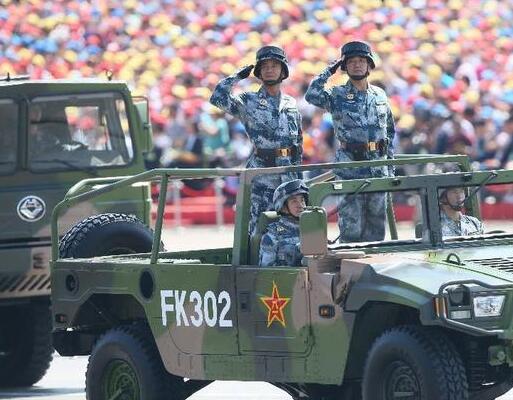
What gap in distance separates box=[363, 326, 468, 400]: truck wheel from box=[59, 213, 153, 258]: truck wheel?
126 inches

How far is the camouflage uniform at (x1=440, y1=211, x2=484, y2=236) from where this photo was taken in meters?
10.1

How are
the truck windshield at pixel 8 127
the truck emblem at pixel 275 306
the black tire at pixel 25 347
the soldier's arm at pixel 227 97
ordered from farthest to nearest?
the truck windshield at pixel 8 127
the black tire at pixel 25 347
the soldier's arm at pixel 227 97
the truck emblem at pixel 275 306

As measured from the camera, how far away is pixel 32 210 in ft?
47.1

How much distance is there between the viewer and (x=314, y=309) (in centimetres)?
934

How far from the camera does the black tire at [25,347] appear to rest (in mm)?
14414

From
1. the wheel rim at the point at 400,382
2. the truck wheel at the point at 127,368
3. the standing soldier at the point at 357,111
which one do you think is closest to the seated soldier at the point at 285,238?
the truck wheel at the point at 127,368

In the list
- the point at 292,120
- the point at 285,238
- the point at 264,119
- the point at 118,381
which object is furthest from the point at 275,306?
the point at 292,120

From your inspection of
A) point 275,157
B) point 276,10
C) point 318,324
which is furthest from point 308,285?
point 276,10

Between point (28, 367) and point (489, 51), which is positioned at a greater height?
point (489, 51)

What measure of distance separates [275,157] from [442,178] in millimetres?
2276

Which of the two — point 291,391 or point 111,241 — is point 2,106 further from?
point 291,391

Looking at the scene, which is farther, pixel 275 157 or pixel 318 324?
pixel 275 157

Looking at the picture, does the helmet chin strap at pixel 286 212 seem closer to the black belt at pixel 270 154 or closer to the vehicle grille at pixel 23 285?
the black belt at pixel 270 154

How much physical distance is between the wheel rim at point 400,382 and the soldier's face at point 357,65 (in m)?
3.15
